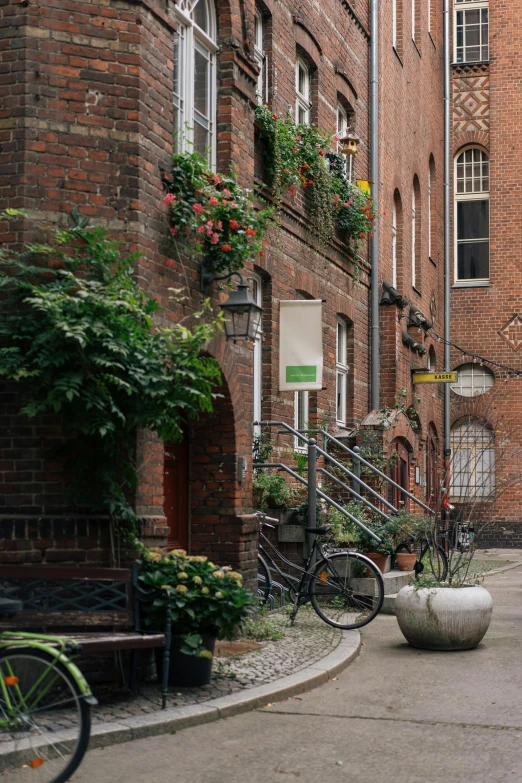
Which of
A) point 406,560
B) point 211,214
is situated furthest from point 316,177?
point 211,214

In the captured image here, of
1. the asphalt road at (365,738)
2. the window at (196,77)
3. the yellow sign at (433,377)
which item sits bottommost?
the asphalt road at (365,738)

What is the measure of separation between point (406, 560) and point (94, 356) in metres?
7.30

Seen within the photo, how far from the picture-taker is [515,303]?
1150 inches

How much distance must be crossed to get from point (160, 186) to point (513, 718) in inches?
188

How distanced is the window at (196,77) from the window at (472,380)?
62.6 feet

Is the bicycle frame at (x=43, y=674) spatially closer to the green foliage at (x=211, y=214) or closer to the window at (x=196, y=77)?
the green foliage at (x=211, y=214)

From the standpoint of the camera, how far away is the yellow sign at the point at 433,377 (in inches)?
868

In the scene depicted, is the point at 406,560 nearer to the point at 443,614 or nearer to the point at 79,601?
the point at 443,614

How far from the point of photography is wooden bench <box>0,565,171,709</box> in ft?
25.3

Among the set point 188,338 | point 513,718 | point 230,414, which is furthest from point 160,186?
point 513,718

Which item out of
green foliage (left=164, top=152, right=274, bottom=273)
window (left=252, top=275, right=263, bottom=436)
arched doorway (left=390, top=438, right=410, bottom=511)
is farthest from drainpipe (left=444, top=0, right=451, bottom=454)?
green foliage (left=164, top=152, right=274, bottom=273)

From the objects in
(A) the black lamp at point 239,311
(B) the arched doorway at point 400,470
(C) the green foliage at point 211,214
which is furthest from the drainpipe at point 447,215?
(C) the green foliage at point 211,214

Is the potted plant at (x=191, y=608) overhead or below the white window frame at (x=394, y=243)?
below

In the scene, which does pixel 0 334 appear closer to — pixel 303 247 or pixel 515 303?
pixel 303 247
